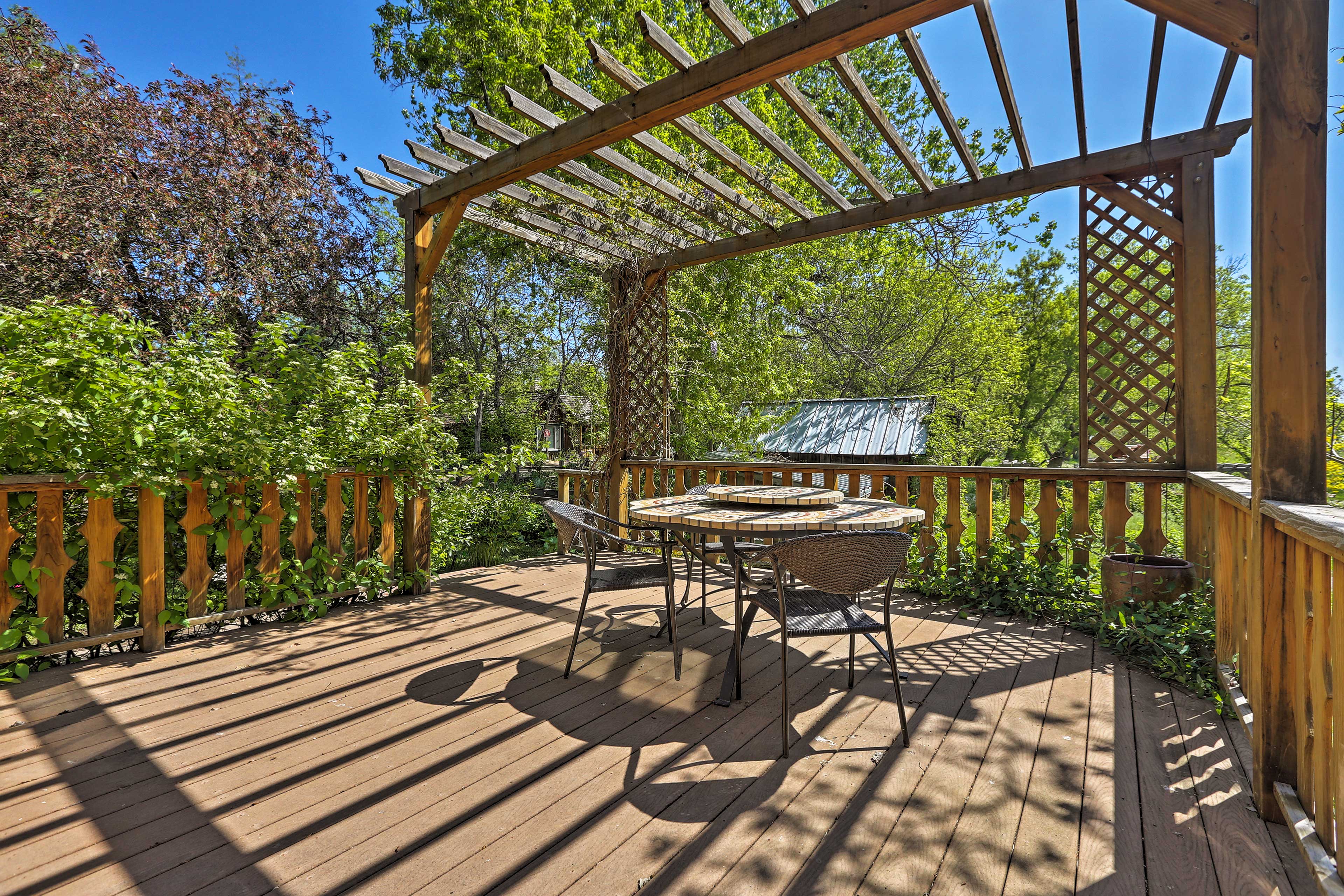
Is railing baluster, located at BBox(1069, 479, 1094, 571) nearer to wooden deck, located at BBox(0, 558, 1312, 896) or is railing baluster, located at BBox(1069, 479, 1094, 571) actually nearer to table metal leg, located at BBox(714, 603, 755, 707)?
wooden deck, located at BBox(0, 558, 1312, 896)

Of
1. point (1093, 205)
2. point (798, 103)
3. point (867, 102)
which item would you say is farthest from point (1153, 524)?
point (798, 103)

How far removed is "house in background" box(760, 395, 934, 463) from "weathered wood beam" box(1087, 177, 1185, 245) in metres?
8.05

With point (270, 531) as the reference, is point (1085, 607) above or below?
below

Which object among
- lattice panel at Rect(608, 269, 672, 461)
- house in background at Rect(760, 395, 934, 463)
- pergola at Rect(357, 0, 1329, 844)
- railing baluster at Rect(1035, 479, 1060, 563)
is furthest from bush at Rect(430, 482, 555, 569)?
house in background at Rect(760, 395, 934, 463)

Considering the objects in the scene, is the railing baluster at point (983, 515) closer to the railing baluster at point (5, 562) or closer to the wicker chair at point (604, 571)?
the wicker chair at point (604, 571)

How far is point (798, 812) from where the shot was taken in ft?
5.20

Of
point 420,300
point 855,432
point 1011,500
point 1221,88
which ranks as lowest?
point 1011,500

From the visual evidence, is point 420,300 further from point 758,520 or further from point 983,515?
point 983,515

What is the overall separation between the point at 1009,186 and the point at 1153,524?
6.63ft

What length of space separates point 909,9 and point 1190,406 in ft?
8.34

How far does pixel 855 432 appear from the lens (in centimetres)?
1310

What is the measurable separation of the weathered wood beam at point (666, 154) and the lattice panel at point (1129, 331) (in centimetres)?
195

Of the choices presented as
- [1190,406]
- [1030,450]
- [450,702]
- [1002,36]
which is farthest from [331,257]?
[1030,450]

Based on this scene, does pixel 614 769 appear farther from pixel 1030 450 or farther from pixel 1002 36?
pixel 1030 450
